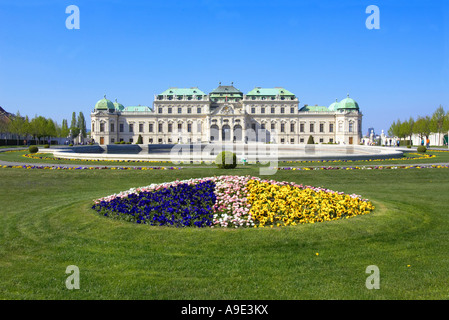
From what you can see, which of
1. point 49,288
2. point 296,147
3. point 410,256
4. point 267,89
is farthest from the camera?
point 267,89

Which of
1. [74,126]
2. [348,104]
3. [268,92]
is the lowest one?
[74,126]

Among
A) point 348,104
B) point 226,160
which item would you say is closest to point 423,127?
point 348,104

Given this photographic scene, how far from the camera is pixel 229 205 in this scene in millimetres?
10445

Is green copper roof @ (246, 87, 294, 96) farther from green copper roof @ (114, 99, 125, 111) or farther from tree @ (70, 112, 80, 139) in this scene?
tree @ (70, 112, 80, 139)

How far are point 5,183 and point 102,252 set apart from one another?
590 inches

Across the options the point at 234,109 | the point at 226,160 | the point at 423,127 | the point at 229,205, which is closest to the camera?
the point at 229,205

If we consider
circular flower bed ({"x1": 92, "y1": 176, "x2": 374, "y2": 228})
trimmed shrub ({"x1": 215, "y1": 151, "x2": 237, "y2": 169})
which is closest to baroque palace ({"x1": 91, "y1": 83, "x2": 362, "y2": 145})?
trimmed shrub ({"x1": 215, "y1": 151, "x2": 237, "y2": 169})

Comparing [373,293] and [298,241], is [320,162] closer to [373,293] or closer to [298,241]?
[298,241]

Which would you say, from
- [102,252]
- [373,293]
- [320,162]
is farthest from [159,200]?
[320,162]

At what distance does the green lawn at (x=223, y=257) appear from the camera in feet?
20.4

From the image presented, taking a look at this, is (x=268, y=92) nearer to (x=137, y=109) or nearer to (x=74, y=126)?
(x=137, y=109)

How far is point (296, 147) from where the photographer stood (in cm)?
6550

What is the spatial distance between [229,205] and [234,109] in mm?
96937
